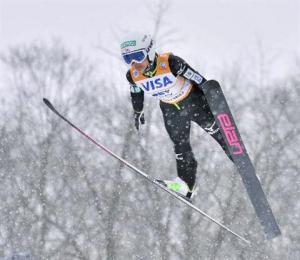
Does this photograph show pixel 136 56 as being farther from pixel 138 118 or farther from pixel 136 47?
pixel 138 118

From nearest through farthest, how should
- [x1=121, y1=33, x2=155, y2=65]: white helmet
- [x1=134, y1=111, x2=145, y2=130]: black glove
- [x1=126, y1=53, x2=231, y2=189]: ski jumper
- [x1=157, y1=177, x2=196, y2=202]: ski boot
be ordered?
[x1=121, y1=33, x2=155, y2=65]: white helmet → [x1=126, y1=53, x2=231, y2=189]: ski jumper → [x1=134, y1=111, x2=145, y2=130]: black glove → [x1=157, y1=177, x2=196, y2=202]: ski boot

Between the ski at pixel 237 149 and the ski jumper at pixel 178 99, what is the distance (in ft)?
0.52

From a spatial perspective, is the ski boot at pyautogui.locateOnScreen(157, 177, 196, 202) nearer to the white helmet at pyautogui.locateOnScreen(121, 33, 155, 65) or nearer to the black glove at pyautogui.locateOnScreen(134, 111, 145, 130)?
the black glove at pyautogui.locateOnScreen(134, 111, 145, 130)

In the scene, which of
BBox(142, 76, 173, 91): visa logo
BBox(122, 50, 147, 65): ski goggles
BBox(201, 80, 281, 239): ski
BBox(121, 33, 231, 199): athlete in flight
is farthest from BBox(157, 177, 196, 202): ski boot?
BBox(122, 50, 147, 65): ski goggles

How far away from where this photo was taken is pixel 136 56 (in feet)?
19.5

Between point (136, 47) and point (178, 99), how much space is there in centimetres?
80

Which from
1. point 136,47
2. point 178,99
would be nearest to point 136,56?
point 136,47

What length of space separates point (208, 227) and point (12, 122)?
291 inches

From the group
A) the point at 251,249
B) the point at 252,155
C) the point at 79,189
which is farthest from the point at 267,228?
the point at 79,189

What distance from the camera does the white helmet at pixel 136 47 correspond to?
19.4 feet

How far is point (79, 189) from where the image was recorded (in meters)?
21.2

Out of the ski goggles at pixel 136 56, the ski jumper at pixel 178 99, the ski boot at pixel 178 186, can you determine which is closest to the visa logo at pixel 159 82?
the ski jumper at pixel 178 99

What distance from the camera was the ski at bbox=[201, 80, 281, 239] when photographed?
6.24 metres

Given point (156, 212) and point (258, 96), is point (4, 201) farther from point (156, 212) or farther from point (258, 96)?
point (258, 96)
